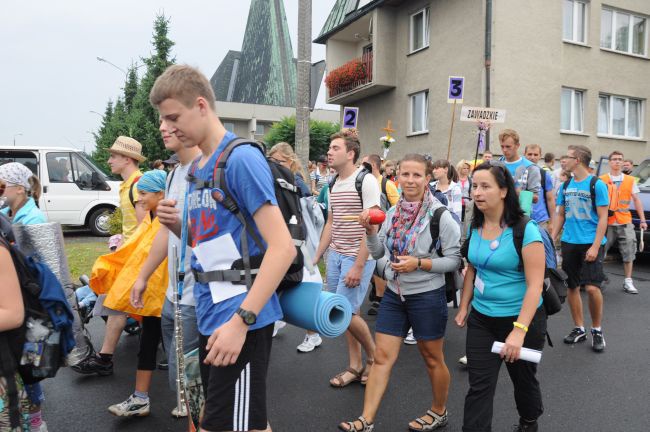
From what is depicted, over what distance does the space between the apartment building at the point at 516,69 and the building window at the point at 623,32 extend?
34mm

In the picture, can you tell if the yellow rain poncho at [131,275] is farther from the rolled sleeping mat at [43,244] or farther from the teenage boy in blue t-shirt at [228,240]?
the teenage boy in blue t-shirt at [228,240]

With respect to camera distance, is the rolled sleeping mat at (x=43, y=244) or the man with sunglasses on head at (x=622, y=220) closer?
the rolled sleeping mat at (x=43, y=244)

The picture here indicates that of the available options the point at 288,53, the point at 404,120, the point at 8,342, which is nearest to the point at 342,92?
the point at 404,120

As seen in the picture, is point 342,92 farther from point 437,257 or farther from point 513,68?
point 437,257

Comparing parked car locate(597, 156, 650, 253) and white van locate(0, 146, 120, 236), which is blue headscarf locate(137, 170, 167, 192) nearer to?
parked car locate(597, 156, 650, 253)

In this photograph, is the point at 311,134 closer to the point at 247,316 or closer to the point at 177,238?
the point at 177,238

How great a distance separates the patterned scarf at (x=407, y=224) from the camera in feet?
11.5

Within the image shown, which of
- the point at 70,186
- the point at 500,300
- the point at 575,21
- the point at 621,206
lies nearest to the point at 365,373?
the point at 500,300

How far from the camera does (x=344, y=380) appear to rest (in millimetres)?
4355

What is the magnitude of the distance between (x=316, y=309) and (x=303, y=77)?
319 inches

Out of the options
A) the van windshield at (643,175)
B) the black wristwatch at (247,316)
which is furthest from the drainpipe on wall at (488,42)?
the black wristwatch at (247,316)

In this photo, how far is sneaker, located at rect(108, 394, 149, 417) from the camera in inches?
145

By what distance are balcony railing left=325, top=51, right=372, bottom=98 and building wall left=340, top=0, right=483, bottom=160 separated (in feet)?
2.84

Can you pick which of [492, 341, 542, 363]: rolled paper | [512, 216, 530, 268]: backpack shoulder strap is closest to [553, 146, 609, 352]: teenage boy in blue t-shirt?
[512, 216, 530, 268]: backpack shoulder strap
